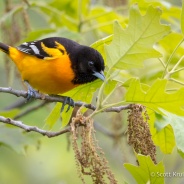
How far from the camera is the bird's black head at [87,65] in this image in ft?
10.8

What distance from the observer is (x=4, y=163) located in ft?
18.8

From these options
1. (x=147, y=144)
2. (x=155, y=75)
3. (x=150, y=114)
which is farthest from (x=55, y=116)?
(x=155, y=75)

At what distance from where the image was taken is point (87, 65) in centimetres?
345

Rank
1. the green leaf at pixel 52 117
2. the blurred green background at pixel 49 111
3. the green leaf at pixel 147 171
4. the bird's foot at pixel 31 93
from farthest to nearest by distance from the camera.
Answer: the blurred green background at pixel 49 111 < the bird's foot at pixel 31 93 < the green leaf at pixel 52 117 < the green leaf at pixel 147 171

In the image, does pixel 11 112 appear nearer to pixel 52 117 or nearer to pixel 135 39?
pixel 52 117

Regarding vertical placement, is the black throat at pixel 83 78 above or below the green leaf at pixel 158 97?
below

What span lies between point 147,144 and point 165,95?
24 cm

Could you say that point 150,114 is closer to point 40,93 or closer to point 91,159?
point 91,159

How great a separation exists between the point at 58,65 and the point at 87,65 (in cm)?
21

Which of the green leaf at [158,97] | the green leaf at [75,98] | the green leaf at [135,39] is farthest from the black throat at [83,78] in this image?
the green leaf at [158,97]

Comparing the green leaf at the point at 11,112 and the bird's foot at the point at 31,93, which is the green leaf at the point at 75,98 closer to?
the bird's foot at the point at 31,93

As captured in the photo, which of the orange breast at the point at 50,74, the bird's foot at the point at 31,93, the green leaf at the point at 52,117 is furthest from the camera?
the orange breast at the point at 50,74

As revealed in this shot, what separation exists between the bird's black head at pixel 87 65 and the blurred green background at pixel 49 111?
0.43 m

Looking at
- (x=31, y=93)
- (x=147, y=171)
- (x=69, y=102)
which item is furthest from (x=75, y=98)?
(x=147, y=171)
